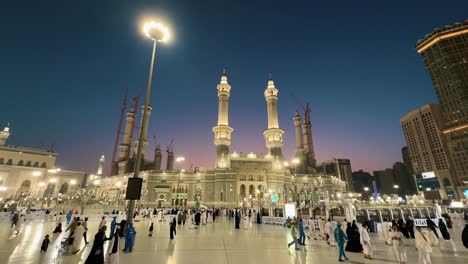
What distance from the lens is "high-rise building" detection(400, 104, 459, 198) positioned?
77.2 meters

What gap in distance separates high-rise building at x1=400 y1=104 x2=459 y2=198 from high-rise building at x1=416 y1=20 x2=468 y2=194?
334 centimetres

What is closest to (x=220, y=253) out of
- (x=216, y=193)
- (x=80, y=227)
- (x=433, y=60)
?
(x=80, y=227)

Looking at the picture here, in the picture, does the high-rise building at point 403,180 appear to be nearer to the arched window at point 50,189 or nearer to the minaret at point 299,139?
the minaret at point 299,139

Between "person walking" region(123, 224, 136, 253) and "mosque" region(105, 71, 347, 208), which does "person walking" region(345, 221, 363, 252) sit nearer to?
"person walking" region(123, 224, 136, 253)

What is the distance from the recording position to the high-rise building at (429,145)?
253 ft

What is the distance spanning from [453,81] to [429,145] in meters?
24.8

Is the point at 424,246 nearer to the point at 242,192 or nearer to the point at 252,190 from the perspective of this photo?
the point at 252,190

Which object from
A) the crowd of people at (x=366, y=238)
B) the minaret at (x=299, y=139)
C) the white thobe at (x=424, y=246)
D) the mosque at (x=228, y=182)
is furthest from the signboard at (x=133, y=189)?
the minaret at (x=299, y=139)

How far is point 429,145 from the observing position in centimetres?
8606

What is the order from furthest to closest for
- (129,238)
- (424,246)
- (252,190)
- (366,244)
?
(252,190) → (129,238) → (366,244) → (424,246)

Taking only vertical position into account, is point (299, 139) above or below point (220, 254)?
above

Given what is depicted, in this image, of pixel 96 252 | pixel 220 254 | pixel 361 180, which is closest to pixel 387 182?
pixel 361 180

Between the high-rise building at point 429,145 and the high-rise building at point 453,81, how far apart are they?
334cm

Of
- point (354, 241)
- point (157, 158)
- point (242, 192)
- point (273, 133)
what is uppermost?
point (273, 133)
